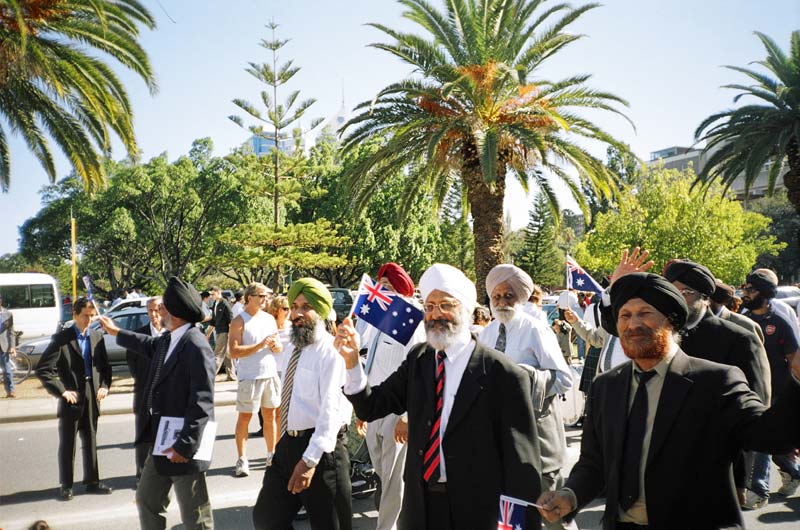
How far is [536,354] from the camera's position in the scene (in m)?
4.56

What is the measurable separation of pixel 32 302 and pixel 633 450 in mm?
23251

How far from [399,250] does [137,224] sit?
16.3m

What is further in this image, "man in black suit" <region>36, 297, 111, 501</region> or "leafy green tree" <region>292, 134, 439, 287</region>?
"leafy green tree" <region>292, 134, 439, 287</region>

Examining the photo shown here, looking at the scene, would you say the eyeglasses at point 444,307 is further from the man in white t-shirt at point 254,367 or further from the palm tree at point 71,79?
the palm tree at point 71,79

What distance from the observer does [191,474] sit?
4359 mm

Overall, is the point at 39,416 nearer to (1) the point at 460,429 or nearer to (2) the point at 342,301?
(1) the point at 460,429

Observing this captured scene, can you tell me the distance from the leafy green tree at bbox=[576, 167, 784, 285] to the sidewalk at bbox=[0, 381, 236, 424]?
104 feet

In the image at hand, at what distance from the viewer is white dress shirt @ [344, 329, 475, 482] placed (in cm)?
316

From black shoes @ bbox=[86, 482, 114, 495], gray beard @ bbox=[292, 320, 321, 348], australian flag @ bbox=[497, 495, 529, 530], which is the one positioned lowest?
black shoes @ bbox=[86, 482, 114, 495]

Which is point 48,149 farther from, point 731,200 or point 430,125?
point 731,200

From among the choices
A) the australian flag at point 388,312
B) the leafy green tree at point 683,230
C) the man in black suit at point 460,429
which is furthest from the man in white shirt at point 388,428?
the leafy green tree at point 683,230

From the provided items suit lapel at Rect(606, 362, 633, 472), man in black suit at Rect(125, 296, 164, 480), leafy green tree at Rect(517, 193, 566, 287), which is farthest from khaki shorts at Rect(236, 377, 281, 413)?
leafy green tree at Rect(517, 193, 566, 287)

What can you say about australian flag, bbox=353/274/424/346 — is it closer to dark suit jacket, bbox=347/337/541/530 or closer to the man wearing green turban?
the man wearing green turban

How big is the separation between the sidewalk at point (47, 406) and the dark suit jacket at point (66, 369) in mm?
4763
